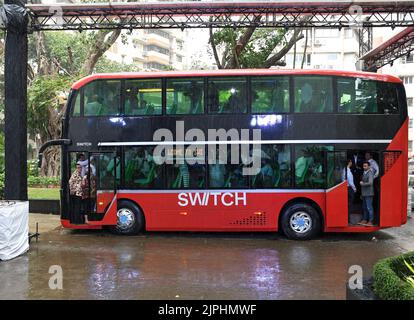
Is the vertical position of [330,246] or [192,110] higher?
[192,110]

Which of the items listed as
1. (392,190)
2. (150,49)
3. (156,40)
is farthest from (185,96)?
(150,49)

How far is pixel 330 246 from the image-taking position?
32.3ft

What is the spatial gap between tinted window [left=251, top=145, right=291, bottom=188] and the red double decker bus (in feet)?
0.07

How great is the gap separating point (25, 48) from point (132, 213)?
4.14 metres

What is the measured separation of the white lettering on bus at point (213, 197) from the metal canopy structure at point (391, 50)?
299 inches

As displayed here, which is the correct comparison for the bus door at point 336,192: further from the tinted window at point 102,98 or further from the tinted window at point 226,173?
the tinted window at point 102,98

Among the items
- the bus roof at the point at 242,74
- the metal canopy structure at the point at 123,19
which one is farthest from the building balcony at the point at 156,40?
the bus roof at the point at 242,74

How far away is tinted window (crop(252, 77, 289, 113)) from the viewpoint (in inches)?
407

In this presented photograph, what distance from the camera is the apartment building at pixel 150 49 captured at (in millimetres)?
54794

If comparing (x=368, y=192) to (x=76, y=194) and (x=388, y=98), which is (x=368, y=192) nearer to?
(x=388, y=98)

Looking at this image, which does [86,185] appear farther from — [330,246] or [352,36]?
[352,36]

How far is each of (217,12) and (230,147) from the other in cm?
326

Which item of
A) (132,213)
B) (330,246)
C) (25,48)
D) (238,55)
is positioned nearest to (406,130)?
(330,246)

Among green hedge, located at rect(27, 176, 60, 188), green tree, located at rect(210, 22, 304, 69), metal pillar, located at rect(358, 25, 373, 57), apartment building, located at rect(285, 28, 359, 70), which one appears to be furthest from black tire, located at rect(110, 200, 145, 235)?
apartment building, located at rect(285, 28, 359, 70)
